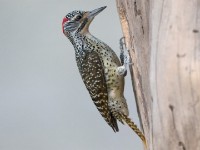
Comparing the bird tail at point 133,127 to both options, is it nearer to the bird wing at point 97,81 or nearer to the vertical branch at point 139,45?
the bird wing at point 97,81

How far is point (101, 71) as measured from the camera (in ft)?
13.4

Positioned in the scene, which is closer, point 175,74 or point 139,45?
point 175,74

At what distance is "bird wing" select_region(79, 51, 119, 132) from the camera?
4.06m

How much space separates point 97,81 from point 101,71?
77 mm

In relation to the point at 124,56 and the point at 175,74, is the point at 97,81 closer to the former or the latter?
the point at 124,56

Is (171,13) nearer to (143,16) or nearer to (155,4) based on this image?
(155,4)

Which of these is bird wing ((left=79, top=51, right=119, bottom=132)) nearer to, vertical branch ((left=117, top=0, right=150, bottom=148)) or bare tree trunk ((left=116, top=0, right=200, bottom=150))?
vertical branch ((left=117, top=0, right=150, bottom=148))

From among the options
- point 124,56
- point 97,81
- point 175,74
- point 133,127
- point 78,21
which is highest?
point 175,74

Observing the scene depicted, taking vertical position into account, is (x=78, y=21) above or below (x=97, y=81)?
above

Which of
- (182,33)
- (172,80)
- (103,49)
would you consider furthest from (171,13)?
(103,49)

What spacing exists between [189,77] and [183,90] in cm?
7

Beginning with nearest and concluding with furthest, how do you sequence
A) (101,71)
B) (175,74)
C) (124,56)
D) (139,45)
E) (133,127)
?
(175,74), (139,45), (124,56), (133,127), (101,71)

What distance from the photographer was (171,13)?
8.77 ft

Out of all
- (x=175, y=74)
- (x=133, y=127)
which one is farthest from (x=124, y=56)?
(x=175, y=74)
